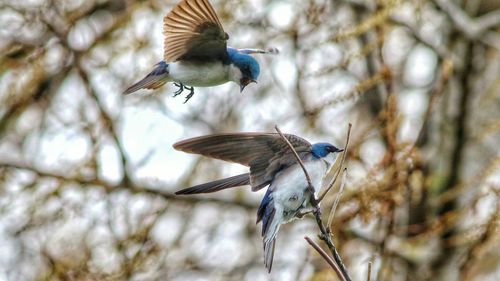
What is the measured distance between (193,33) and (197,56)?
0.13 meters

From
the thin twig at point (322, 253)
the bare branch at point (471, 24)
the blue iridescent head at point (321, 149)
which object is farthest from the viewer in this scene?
the bare branch at point (471, 24)

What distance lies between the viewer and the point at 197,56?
372 centimetres

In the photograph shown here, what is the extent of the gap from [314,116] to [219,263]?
1.83 metres

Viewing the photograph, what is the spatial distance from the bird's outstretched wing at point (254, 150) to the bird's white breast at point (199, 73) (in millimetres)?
239

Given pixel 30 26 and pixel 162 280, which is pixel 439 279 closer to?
pixel 162 280

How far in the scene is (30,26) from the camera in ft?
19.4

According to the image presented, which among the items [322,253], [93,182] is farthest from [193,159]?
[322,253]

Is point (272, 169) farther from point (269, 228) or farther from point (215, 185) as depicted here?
point (215, 185)

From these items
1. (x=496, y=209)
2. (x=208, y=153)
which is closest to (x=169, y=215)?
(x=496, y=209)

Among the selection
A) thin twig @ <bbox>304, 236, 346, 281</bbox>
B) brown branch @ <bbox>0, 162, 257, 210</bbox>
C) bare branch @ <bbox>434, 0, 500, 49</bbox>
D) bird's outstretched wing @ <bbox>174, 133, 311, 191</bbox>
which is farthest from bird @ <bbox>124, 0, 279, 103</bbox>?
bare branch @ <bbox>434, 0, 500, 49</bbox>

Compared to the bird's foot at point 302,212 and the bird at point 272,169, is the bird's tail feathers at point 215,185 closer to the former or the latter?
the bird at point 272,169

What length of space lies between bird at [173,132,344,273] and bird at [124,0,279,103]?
0.75 ft

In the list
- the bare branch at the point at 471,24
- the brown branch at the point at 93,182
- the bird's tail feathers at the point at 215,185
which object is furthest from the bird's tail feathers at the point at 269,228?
the bare branch at the point at 471,24

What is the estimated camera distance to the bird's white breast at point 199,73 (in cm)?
356
